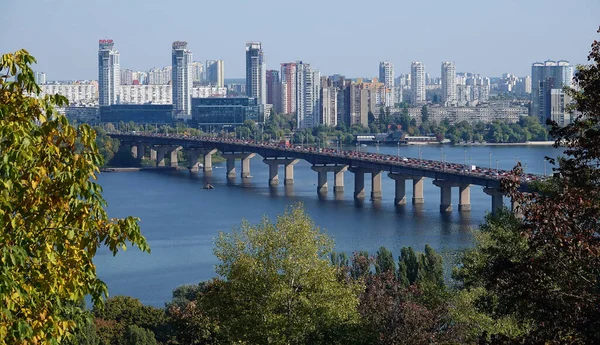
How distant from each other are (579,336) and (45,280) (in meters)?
1.45

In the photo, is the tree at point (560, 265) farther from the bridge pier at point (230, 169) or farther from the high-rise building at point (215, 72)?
the high-rise building at point (215, 72)

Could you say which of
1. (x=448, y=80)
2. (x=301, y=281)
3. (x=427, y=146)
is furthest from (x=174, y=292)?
(x=448, y=80)

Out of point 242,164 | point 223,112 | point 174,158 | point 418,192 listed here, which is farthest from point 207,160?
point 223,112

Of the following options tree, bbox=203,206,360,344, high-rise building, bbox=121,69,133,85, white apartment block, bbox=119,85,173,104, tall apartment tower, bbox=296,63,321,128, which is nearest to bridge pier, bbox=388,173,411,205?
tree, bbox=203,206,360,344

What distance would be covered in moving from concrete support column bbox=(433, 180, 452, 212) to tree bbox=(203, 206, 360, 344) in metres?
15.1

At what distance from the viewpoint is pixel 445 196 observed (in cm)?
2198

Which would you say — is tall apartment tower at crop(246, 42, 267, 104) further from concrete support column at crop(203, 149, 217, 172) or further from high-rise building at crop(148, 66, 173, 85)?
concrete support column at crop(203, 149, 217, 172)

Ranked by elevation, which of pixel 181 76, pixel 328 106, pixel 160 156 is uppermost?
pixel 181 76

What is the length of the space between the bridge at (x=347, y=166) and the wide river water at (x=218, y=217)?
329 millimetres

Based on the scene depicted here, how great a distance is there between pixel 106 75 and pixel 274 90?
394 inches

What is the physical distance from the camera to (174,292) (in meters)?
11.2

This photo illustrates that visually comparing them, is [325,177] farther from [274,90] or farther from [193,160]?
[274,90]

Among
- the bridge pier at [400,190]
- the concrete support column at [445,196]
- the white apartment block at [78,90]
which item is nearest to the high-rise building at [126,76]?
the white apartment block at [78,90]

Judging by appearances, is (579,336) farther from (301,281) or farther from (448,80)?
(448,80)
